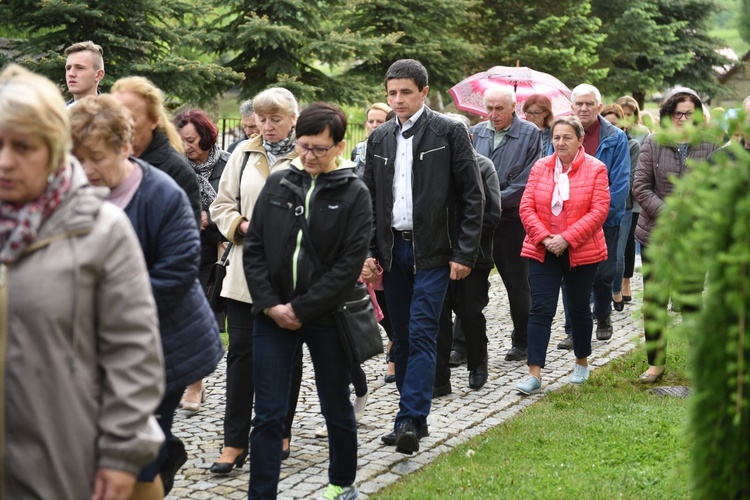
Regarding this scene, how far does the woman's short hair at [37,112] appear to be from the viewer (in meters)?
→ 2.92

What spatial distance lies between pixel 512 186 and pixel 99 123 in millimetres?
5878

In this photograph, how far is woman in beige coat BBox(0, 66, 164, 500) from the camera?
116 inches

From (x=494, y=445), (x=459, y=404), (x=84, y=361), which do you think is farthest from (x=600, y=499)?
(x=84, y=361)

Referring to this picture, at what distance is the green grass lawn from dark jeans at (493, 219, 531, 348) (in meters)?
1.33

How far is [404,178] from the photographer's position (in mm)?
6723

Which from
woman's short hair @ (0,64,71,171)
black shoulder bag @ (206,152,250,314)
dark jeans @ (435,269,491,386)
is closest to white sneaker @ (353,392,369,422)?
dark jeans @ (435,269,491,386)

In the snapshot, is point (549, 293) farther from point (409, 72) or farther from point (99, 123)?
point (99, 123)

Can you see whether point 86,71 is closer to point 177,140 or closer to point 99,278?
point 177,140

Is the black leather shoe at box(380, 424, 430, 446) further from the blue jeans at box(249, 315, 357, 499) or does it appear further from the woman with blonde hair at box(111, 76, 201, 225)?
the woman with blonde hair at box(111, 76, 201, 225)

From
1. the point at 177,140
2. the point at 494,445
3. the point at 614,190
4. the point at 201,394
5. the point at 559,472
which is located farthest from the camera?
the point at 614,190

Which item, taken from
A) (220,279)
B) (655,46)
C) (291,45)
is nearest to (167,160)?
(220,279)

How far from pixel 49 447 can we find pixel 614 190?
25.2 feet

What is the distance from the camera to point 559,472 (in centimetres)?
608

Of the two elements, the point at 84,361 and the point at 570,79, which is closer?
the point at 84,361
